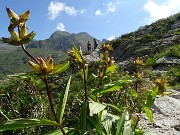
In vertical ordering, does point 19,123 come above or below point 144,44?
below

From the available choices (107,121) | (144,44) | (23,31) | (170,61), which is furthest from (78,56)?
(144,44)

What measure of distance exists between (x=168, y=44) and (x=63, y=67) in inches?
750

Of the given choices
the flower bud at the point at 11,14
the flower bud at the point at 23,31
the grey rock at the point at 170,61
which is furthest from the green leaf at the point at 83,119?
the grey rock at the point at 170,61

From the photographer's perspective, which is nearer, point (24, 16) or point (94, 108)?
point (24, 16)

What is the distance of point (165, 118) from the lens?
5547 mm

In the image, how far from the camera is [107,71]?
371 centimetres

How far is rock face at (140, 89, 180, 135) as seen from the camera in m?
4.86

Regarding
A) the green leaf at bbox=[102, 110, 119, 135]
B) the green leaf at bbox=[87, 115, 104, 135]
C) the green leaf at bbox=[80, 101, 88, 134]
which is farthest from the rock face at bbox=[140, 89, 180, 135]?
the green leaf at bbox=[80, 101, 88, 134]

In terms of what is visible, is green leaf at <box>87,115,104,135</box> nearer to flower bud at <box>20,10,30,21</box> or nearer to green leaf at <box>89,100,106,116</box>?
green leaf at <box>89,100,106,116</box>

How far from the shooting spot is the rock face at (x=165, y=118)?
486 cm

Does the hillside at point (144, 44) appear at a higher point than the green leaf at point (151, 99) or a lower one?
higher

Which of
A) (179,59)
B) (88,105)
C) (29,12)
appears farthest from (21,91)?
(179,59)

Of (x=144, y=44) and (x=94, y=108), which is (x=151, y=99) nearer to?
(x=94, y=108)

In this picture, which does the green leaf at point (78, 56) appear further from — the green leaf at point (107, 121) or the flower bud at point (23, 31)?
the green leaf at point (107, 121)
